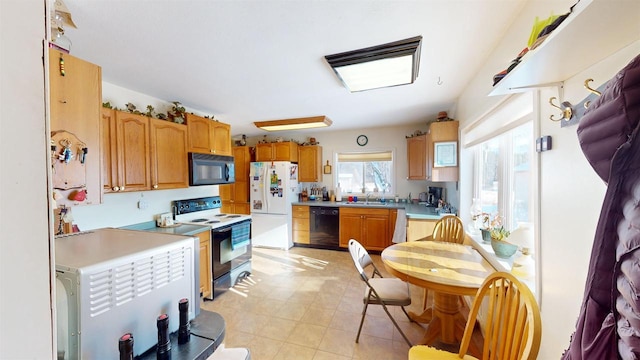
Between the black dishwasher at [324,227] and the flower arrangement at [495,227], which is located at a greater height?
the flower arrangement at [495,227]

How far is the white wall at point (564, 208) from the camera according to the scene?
87 centimetres

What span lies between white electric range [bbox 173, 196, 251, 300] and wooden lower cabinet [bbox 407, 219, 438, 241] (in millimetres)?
2251

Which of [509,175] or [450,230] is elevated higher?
[509,175]

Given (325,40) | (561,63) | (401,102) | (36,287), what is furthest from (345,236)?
(36,287)

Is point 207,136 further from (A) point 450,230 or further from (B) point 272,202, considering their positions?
(A) point 450,230

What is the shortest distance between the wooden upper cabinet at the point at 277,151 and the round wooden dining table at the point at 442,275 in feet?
9.55

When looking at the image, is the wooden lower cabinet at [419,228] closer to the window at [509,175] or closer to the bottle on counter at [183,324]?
the window at [509,175]

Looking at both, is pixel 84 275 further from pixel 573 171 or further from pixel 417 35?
pixel 417 35

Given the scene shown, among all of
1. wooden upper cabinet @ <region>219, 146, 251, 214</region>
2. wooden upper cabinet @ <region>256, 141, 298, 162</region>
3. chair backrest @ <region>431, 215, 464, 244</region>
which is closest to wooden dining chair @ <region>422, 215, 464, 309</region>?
chair backrest @ <region>431, 215, 464, 244</region>

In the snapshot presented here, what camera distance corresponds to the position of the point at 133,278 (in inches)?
30.0

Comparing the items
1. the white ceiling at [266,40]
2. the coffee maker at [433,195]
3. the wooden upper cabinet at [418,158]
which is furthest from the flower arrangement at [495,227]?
the coffee maker at [433,195]

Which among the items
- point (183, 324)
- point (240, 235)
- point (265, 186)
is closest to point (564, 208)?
point (183, 324)

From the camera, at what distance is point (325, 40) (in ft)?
5.22

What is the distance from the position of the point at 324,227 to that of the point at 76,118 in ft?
12.2
